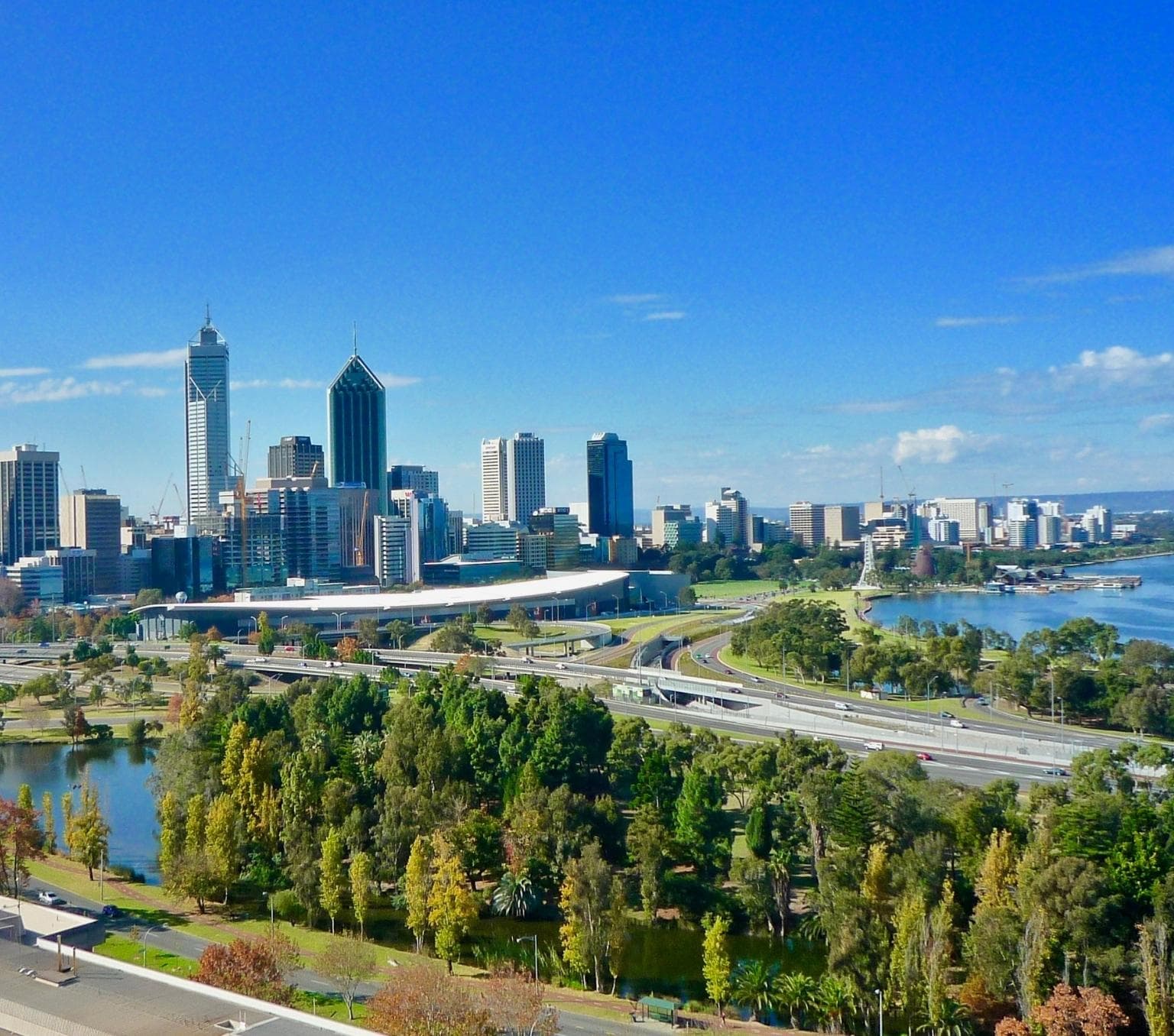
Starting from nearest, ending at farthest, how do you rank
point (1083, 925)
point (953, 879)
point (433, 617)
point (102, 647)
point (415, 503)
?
point (1083, 925)
point (953, 879)
point (102, 647)
point (433, 617)
point (415, 503)

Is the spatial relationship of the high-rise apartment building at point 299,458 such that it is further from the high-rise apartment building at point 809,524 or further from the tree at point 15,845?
the tree at point 15,845

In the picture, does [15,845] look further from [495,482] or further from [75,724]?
[495,482]

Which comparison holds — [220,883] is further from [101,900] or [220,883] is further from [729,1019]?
[729,1019]

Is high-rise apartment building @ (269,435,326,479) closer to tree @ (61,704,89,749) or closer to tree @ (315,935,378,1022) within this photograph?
tree @ (61,704,89,749)

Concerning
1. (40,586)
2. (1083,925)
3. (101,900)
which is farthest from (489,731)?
(40,586)

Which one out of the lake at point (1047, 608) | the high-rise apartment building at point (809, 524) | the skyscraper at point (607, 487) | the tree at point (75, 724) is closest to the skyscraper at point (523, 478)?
the skyscraper at point (607, 487)

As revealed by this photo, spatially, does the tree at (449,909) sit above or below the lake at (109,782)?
above

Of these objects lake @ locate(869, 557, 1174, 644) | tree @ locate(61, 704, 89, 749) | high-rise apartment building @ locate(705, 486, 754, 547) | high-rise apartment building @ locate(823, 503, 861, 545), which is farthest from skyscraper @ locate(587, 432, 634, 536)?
tree @ locate(61, 704, 89, 749)
